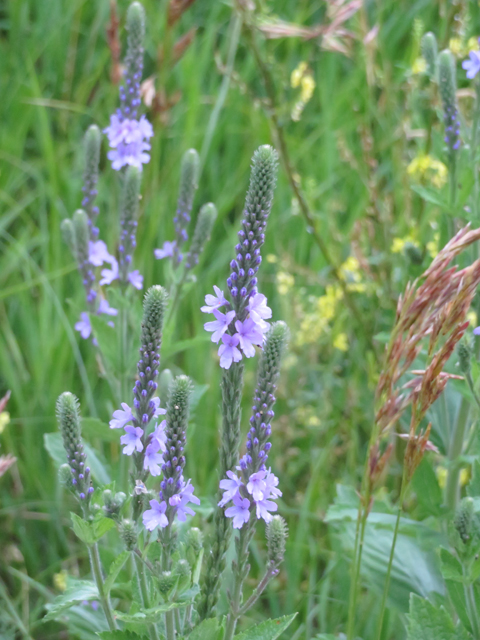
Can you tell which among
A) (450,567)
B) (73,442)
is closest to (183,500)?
(73,442)

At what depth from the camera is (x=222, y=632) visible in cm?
181

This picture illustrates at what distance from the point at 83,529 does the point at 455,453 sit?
1.46 metres

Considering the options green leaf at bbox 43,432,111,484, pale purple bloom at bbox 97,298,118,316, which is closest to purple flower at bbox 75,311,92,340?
pale purple bloom at bbox 97,298,118,316

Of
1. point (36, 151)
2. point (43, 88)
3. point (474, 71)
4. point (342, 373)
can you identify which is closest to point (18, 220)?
point (36, 151)

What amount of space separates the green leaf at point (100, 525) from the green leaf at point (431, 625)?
2.77ft

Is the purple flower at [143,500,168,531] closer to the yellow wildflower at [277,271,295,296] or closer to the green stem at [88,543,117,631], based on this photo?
the green stem at [88,543,117,631]

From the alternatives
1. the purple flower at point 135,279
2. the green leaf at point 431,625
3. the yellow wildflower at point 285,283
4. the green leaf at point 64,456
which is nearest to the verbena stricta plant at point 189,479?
the green leaf at point 431,625

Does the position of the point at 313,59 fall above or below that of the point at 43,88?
above

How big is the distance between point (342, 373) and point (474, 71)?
2.14 m

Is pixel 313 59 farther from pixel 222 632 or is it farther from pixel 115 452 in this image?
pixel 222 632

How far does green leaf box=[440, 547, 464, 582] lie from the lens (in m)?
1.96

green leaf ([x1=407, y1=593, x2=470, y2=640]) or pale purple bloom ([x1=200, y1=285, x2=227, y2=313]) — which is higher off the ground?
pale purple bloom ([x1=200, y1=285, x2=227, y2=313])

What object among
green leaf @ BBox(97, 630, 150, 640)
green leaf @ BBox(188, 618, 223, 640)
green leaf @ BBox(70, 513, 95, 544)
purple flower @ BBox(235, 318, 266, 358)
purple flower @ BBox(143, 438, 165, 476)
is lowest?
green leaf @ BBox(97, 630, 150, 640)

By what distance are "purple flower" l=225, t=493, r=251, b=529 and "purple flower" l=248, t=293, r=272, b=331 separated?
37cm
